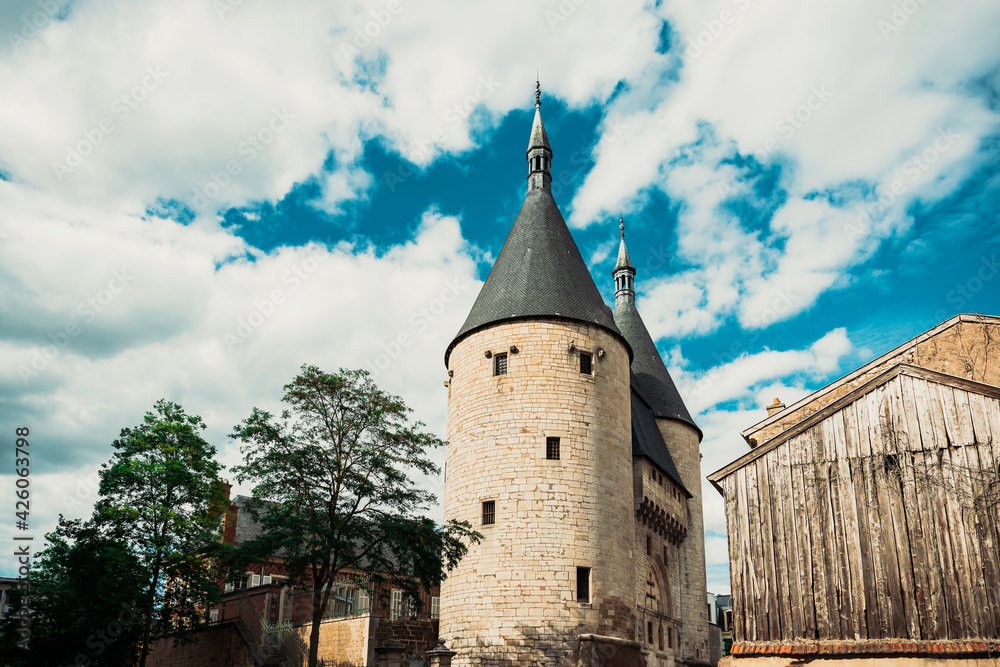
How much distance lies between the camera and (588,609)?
20734mm

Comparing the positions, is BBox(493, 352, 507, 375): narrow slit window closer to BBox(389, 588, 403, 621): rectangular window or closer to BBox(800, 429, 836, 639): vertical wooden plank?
BBox(389, 588, 403, 621): rectangular window

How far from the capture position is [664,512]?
2795 cm

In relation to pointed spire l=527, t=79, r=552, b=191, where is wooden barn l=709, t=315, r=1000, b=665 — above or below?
below

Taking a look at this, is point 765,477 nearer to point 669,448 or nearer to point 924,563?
point 924,563

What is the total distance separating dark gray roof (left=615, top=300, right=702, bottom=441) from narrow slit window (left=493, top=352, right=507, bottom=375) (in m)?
11.3

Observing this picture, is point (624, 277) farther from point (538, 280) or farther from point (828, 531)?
point (828, 531)

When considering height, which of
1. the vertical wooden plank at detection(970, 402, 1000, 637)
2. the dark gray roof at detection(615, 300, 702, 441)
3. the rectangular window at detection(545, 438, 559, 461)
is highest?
the dark gray roof at detection(615, 300, 702, 441)

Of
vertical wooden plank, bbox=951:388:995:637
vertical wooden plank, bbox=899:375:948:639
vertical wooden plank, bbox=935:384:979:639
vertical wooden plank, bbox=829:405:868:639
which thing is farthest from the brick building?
vertical wooden plank, bbox=951:388:995:637

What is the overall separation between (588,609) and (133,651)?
1377 cm

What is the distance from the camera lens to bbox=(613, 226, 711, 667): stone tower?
85.4ft

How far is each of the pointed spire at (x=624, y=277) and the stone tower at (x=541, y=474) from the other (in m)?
14.1

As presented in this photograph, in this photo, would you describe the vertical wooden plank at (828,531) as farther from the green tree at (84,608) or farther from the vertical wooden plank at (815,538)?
the green tree at (84,608)

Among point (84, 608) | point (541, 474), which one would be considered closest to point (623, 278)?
point (541, 474)

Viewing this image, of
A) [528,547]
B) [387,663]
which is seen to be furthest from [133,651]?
[528,547]
